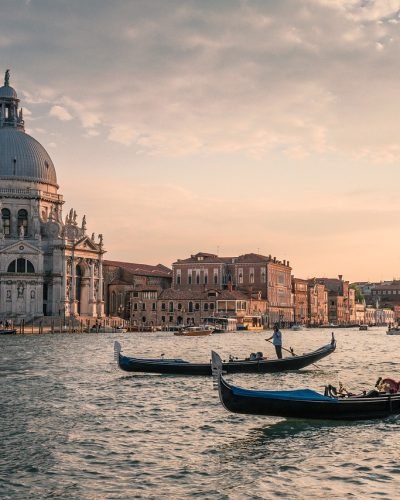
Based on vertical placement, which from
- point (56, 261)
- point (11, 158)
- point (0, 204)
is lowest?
point (56, 261)

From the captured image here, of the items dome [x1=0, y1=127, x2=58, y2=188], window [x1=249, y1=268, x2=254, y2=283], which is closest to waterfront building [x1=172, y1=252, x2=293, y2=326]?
window [x1=249, y1=268, x2=254, y2=283]

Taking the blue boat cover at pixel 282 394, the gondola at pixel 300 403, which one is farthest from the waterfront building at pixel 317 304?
the blue boat cover at pixel 282 394

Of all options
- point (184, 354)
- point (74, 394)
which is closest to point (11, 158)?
point (184, 354)

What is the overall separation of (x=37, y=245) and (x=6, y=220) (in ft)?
19.2

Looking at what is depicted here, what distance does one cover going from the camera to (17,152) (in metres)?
90.1

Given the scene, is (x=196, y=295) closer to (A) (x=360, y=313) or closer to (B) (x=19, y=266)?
(B) (x=19, y=266)

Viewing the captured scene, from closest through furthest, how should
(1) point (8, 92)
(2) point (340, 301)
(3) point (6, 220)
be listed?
Answer: (3) point (6, 220)
(1) point (8, 92)
(2) point (340, 301)

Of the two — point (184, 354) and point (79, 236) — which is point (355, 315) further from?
point (184, 354)

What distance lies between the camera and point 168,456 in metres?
14.4

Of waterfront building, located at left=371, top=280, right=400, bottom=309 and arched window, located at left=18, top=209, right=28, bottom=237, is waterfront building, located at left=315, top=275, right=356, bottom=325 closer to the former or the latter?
waterfront building, located at left=371, top=280, right=400, bottom=309

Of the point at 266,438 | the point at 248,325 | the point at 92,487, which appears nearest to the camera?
the point at 92,487

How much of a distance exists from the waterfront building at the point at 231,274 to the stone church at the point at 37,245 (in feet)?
49.9

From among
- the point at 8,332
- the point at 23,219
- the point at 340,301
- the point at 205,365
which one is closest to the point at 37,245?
the point at 23,219

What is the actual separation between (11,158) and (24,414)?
73.7 meters
